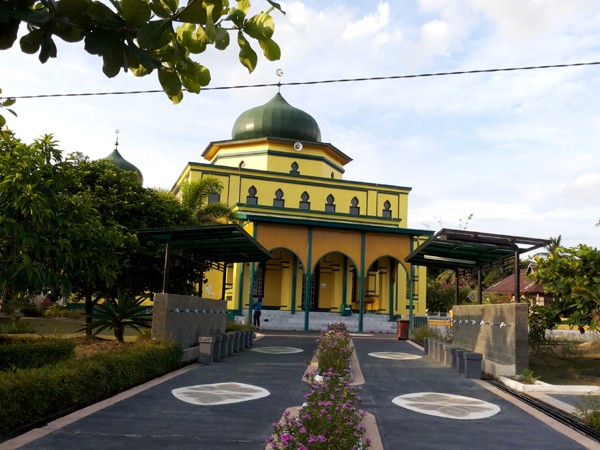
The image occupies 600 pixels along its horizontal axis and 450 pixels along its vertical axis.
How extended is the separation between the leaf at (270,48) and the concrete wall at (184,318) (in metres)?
11.5

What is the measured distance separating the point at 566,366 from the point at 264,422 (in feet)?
37.8

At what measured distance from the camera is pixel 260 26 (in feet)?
9.35

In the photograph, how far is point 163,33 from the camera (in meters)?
2.49

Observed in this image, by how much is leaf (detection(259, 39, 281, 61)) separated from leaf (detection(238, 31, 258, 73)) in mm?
69

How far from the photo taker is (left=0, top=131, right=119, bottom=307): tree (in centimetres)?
1003

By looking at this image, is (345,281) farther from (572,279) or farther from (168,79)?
(168,79)

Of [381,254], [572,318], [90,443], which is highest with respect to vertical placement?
[381,254]

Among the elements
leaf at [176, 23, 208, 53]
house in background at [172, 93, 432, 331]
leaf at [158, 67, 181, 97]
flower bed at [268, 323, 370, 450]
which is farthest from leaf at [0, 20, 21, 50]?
house in background at [172, 93, 432, 331]

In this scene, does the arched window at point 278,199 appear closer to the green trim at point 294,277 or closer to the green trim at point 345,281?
the green trim at point 294,277

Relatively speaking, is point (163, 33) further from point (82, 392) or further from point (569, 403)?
point (569, 403)

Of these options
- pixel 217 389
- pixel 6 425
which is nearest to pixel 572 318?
pixel 217 389

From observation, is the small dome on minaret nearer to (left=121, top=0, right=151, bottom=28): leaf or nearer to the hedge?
the hedge

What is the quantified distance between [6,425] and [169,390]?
3.91 m

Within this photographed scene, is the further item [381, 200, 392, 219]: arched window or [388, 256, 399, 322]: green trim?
[381, 200, 392, 219]: arched window
